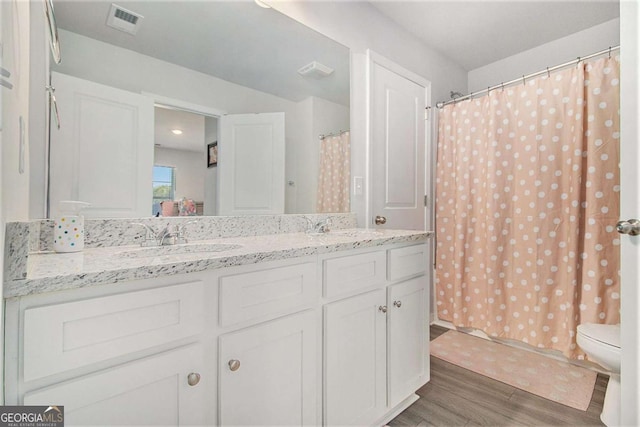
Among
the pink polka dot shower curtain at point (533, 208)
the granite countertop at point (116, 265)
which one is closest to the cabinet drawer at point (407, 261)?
the granite countertop at point (116, 265)

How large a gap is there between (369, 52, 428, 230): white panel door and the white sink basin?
1180mm

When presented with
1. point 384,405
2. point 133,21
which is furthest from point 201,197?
point 384,405

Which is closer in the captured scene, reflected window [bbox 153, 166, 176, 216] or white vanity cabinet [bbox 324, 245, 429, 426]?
white vanity cabinet [bbox 324, 245, 429, 426]

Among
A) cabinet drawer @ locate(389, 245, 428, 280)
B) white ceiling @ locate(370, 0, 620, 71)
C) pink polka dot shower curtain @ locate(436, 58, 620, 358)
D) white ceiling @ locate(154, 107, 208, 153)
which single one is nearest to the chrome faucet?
cabinet drawer @ locate(389, 245, 428, 280)

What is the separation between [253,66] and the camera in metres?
1.54

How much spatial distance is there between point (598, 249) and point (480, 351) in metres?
0.98

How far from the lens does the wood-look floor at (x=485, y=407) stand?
4.60 feet

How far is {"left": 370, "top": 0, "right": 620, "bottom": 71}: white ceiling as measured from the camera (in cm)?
207

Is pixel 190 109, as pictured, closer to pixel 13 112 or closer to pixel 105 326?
pixel 13 112

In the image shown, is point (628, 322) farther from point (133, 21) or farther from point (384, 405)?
point (133, 21)

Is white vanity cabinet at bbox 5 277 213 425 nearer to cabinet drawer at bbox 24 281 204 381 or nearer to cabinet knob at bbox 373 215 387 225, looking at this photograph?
cabinet drawer at bbox 24 281 204 381

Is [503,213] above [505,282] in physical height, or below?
above

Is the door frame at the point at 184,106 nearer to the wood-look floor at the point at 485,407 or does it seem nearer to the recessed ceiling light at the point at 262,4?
the recessed ceiling light at the point at 262,4

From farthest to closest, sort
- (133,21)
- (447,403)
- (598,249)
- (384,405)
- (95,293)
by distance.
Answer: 1. (598,249)
2. (447,403)
3. (384,405)
4. (133,21)
5. (95,293)
